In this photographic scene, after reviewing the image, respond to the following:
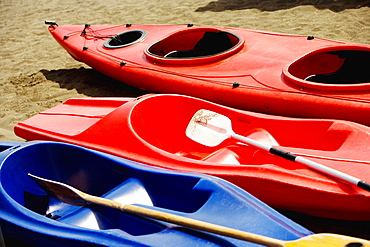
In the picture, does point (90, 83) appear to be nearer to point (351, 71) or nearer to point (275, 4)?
point (351, 71)

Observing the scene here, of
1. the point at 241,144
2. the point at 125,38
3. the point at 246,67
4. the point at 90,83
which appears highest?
the point at 125,38

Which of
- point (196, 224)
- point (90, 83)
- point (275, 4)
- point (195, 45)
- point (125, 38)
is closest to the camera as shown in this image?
point (196, 224)

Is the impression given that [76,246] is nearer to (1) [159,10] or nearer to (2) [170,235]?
(2) [170,235]

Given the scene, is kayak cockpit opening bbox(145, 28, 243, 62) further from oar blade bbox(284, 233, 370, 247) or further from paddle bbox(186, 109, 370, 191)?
oar blade bbox(284, 233, 370, 247)

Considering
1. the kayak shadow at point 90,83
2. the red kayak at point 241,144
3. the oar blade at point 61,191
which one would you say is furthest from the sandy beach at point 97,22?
the oar blade at point 61,191

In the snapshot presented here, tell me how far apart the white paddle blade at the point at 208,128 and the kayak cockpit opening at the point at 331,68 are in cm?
79

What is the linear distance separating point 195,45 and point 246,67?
935 mm

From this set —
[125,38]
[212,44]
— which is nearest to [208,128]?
[212,44]

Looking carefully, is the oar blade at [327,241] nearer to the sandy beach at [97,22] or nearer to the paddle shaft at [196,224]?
the paddle shaft at [196,224]

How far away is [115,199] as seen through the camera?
275cm

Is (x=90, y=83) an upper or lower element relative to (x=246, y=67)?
lower

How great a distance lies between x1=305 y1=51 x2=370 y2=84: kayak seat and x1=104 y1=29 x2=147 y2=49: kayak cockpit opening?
2179mm

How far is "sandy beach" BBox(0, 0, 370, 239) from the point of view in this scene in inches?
199

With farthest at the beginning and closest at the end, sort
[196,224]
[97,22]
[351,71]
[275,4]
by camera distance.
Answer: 1. [97,22]
2. [275,4]
3. [351,71]
4. [196,224]
